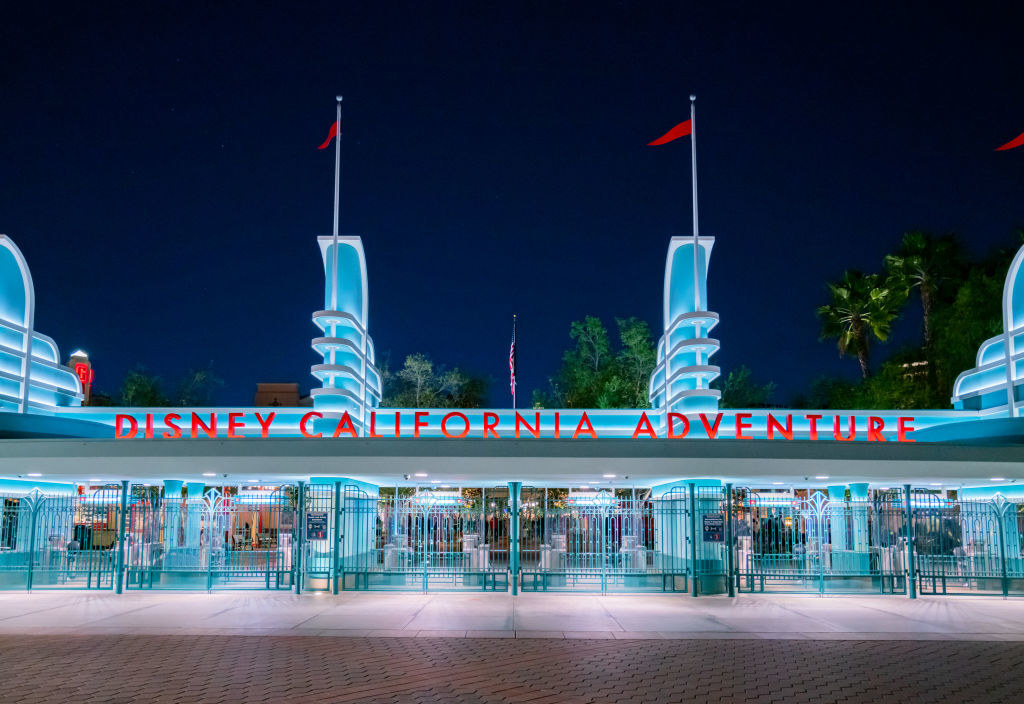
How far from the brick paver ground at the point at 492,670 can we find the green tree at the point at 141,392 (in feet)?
214

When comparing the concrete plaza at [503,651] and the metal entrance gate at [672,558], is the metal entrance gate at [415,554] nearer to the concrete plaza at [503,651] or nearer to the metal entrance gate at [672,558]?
the metal entrance gate at [672,558]

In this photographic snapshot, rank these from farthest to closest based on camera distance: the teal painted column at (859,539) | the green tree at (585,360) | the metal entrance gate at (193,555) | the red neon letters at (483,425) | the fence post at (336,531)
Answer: the green tree at (585,360) < the red neon letters at (483,425) < the teal painted column at (859,539) < the metal entrance gate at (193,555) < the fence post at (336,531)

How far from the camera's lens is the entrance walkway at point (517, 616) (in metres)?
16.0

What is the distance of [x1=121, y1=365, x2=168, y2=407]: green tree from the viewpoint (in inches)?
→ 3004

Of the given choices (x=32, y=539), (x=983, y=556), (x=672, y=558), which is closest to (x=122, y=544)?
(x=32, y=539)

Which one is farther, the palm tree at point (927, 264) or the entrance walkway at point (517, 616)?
the palm tree at point (927, 264)

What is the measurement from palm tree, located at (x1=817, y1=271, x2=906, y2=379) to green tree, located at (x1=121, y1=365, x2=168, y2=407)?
53.6 meters

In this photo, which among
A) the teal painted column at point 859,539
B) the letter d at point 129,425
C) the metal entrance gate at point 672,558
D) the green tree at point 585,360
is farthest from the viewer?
the green tree at point 585,360

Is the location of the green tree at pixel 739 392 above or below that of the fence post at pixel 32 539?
above

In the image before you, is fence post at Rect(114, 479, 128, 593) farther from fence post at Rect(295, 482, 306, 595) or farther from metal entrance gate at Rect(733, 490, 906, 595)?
metal entrance gate at Rect(733, 490, 906, 595)

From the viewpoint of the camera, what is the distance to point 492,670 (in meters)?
12.4

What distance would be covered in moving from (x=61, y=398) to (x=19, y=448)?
30.8ft

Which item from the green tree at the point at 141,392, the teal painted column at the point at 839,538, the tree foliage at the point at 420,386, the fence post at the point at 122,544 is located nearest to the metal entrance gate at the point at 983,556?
the teal painted column at the point at 839,538

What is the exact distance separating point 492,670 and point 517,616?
6000 millimetres
